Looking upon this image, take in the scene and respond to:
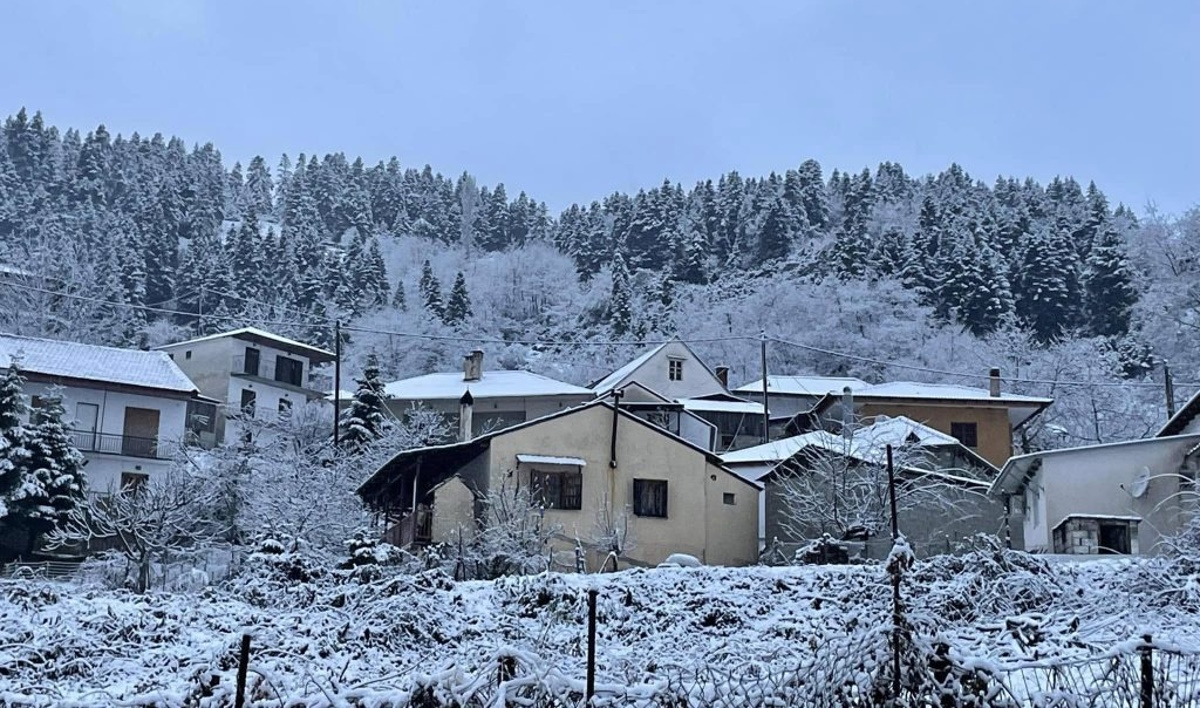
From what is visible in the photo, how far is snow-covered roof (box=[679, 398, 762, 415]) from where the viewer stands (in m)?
50.0

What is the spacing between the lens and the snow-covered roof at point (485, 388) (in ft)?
165

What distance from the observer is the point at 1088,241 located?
233 feet

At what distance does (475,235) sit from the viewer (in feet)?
357

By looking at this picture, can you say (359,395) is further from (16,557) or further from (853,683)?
(853,683)

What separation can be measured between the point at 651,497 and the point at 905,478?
7134 millimetres

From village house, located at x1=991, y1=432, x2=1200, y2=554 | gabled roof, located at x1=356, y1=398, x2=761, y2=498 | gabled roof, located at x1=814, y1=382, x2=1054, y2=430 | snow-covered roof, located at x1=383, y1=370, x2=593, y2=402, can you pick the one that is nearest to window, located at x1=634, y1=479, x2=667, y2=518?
gabled roof, located at x1=356, y1=398, x2=761, y2=498

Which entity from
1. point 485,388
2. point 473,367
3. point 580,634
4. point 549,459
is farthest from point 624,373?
point 580,634

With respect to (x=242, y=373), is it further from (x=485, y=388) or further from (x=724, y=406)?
(x=724, y=406)

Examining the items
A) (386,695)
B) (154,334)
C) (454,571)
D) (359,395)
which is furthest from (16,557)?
(154,334)

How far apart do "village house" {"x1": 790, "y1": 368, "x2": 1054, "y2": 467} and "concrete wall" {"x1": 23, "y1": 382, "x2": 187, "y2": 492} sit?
25342mm

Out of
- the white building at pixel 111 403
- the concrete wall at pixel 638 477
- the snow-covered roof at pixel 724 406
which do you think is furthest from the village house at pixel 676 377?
the concrete wall at pixel 638 477

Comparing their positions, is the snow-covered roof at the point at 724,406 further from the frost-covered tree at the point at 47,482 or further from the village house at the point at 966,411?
the frost-covered tree at the point at 47,482

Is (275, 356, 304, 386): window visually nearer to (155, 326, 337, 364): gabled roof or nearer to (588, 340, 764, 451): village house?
(155, 326, 337, 364): gabled roof

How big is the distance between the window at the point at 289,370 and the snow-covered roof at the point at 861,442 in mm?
26487
